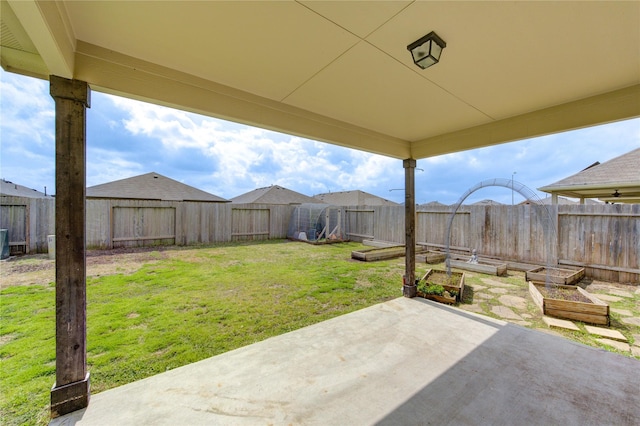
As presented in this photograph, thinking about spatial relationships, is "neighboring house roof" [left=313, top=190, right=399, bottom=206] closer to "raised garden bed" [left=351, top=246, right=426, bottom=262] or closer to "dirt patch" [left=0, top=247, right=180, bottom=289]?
"raised garden bed" [left=351, top=246, right=426, bottom=262]

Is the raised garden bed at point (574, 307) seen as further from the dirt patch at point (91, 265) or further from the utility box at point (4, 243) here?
the utility box at point (4, 243)

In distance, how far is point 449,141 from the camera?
3.53 metres

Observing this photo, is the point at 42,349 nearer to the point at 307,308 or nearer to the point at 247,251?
the point at 307,308

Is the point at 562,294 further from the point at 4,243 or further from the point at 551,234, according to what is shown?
the point at 4,243

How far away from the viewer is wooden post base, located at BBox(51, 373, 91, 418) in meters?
1.70

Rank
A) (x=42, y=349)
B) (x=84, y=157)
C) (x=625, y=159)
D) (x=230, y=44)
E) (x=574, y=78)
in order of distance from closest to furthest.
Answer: (x=230, y=44) → (x=84, y=157) → (x=574, y=78) → (x=42, y=349) → (x=625, y=159)

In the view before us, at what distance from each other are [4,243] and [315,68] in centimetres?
934

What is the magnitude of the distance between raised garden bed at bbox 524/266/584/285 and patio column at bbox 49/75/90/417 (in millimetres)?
6530

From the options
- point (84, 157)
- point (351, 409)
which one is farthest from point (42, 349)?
point (351, 409)

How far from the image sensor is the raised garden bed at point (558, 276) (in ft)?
15.4

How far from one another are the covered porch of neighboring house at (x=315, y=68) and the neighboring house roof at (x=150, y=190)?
9.83m

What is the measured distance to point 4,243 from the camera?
6.29 metres

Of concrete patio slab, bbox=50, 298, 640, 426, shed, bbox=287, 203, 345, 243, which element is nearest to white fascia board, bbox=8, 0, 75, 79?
concrete patio slab, bbox=50, 298, 640, 426

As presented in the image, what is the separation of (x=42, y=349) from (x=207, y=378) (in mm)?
1974
